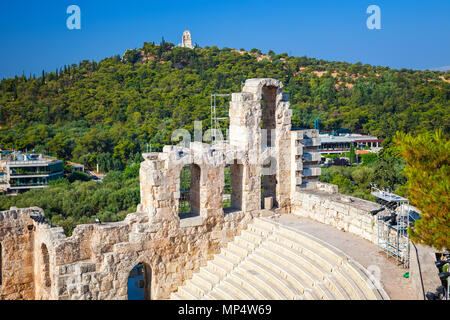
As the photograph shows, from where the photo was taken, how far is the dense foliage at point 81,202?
2822cm

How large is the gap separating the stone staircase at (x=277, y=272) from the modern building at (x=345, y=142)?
38110 millimetres

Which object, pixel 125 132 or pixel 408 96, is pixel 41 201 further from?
pixel 408 96

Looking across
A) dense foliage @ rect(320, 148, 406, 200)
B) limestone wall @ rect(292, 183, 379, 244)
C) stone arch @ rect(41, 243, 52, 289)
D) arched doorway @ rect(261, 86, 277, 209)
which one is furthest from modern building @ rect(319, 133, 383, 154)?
stone arch @ rect(41, 243, 52, 289)

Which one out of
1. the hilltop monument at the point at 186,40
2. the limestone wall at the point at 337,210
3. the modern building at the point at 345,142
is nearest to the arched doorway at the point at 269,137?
the limestone wall at the point at 337,210

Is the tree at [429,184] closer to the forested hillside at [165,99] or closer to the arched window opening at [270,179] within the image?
the arched window opening at [270,179]

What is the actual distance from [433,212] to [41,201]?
26483mm

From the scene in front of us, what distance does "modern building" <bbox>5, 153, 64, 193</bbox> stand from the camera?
40625 millimetres

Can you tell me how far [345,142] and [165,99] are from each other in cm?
2073

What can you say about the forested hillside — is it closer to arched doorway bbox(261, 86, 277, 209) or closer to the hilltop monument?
the hilltop monument

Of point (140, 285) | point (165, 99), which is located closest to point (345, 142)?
point (165, 99)

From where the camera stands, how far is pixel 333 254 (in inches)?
443

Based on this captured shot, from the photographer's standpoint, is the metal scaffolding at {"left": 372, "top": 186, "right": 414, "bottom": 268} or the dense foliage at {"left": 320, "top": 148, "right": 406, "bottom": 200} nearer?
the metal scaffolding at {"left": 372, "top": 186, "right": 414, "bottom": 268}

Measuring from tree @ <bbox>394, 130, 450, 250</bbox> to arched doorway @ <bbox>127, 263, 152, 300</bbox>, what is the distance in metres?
7.15
